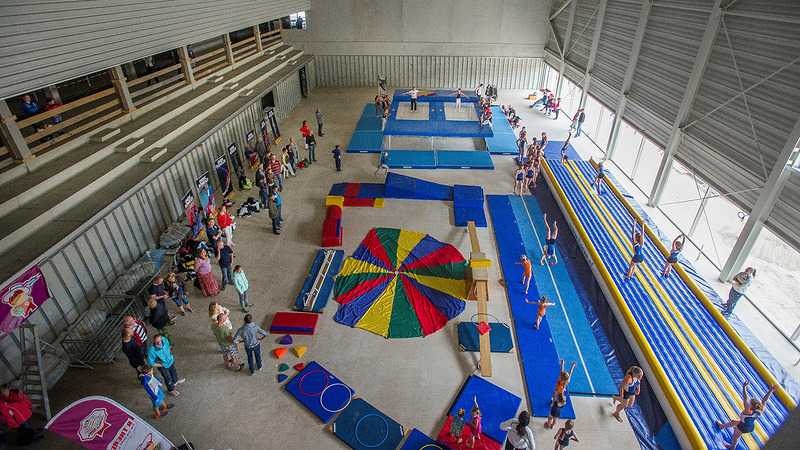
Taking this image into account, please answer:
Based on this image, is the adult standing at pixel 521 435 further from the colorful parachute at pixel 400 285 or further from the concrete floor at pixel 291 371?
the colorful parachute at pixel 400 285

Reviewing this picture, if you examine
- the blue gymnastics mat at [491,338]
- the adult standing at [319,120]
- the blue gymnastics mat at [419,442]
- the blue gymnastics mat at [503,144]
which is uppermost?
the adult standing at [319,120]

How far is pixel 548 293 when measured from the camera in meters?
11.5

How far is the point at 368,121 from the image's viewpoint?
77.7ft

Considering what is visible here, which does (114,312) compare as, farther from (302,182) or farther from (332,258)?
(302,182)

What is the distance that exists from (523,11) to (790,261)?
21491 mm

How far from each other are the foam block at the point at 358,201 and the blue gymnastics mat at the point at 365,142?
483cm

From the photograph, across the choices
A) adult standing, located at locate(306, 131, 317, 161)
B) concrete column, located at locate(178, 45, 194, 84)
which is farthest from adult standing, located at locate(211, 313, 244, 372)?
concrete column, located at locate(178, 45, 194, 84)

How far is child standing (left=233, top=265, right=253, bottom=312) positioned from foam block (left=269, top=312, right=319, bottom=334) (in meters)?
0.95

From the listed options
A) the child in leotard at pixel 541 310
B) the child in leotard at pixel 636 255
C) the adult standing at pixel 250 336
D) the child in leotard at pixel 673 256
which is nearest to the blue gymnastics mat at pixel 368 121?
the child in leotard at pixel 636 255

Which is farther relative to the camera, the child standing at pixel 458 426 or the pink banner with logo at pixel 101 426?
the child standing at pixel 458 426

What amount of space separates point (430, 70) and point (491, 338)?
2418 cm

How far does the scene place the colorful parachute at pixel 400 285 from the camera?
416 inches

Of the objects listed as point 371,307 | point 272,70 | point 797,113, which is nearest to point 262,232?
point 371,307

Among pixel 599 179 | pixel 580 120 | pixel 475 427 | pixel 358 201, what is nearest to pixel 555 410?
pixel 475 427
